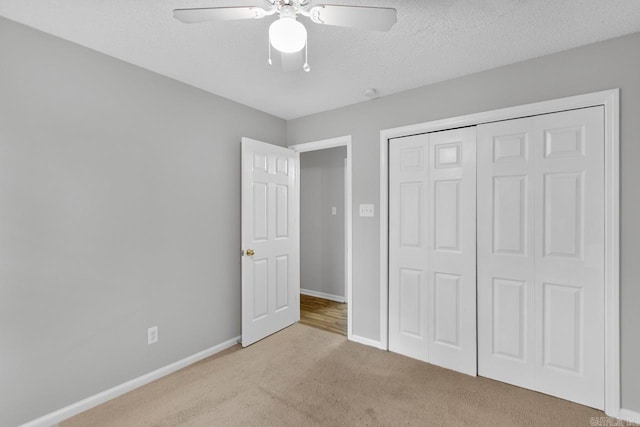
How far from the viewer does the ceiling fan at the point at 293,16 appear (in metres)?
1.27

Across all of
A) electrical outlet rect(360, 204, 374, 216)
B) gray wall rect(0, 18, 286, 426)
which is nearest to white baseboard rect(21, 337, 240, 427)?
gray wall rect(0, 18, 286, 426)

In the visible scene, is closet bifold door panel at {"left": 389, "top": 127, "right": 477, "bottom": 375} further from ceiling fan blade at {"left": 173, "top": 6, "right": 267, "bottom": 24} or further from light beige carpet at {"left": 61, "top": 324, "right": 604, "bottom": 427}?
ceiling fan blade at {"left": 173, "top": 6, "right": 267, "bottom": 24}

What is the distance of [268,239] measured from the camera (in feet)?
10.5

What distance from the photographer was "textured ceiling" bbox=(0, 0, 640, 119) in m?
1.67

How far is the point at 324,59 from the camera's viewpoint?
2223 millimetres

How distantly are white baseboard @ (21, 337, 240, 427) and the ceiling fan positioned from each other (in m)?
2.40

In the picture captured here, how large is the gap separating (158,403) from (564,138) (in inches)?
131

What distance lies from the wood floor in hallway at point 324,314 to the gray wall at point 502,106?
0.48 metres

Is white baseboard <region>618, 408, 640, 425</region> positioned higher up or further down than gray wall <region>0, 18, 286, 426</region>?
further down

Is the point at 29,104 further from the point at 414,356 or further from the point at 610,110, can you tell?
the point at 610,110

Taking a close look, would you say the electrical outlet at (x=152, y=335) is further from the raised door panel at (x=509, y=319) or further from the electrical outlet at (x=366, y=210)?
the raised door panel at (x=509, y=319)

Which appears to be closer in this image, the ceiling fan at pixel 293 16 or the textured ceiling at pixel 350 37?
the ceiling fan at pixel 293 16

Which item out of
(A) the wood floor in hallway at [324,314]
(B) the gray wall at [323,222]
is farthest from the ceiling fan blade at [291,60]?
(B) the gray wall at [323,222]

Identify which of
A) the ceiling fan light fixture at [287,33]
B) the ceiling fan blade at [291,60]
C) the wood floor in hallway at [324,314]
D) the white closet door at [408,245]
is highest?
the ceiling fan blade at [291,60]
